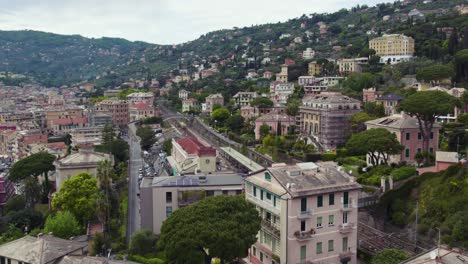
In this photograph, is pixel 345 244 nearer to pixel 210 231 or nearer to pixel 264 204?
pixel 264 204

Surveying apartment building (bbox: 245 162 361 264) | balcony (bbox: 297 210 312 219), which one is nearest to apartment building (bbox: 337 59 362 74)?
apartment building (bbox: 245 162 361 264)

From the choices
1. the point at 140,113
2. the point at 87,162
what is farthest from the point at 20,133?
the point at 87,162

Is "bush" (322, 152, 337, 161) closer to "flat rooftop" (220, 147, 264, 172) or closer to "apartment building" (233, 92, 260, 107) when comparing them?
"flat rooftop" (220, 147, 264, 172)

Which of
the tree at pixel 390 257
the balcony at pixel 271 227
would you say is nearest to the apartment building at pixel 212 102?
the balcony at pixel 271 227

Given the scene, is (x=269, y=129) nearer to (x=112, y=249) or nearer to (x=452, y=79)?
(x=452, y=79)

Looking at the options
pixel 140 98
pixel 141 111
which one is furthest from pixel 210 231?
pixel 140 98
